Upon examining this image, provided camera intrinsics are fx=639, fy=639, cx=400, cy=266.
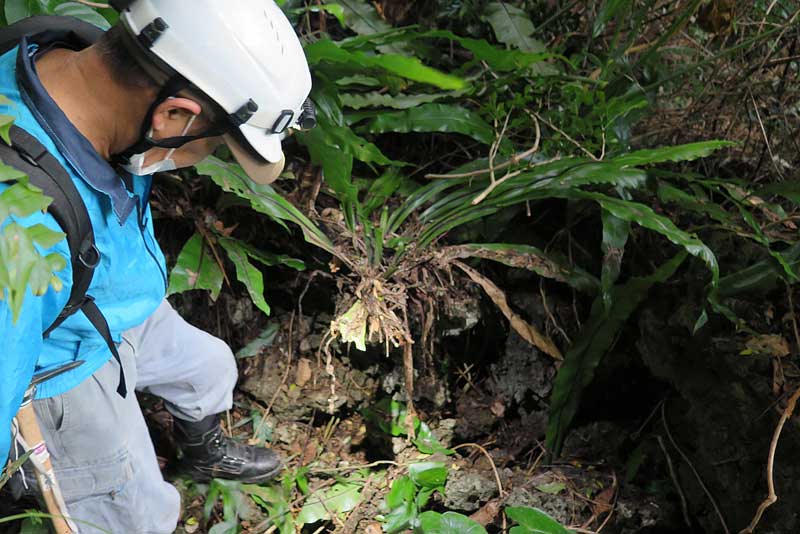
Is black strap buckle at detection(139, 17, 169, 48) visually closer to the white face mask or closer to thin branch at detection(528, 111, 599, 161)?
the white face mask

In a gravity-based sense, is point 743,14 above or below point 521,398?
above

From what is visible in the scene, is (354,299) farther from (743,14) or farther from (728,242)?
(743,14)

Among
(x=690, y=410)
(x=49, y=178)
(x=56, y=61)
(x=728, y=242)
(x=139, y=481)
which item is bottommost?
(x=690, y=410)

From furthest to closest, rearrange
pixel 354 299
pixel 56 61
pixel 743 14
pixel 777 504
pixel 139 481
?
pixel 743 14, pixel 354 299, pixel 777 504, pixel 139 481, pixel 56 61

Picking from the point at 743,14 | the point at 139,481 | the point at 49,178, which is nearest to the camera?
the point at 49,178

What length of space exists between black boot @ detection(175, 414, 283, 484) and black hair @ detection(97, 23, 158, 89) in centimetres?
111

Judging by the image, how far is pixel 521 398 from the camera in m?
2.20

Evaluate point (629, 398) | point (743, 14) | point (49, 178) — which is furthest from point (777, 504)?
point (49, 178)

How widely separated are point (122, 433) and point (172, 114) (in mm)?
720

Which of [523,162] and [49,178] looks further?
[523,162]

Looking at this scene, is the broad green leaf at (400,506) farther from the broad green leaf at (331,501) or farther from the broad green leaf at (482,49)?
the broad green leaf at (482,49)

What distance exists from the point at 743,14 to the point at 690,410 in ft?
4.86

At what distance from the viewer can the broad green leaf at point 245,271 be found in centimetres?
185

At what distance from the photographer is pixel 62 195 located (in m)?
0.91
